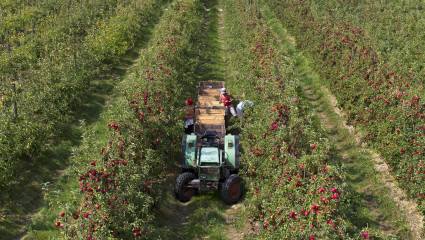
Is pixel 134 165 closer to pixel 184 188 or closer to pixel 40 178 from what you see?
pixel 184 188

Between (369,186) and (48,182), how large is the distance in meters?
9.04

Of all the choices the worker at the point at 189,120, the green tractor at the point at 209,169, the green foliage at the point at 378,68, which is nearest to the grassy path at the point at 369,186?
the green foliage at the point at 378,68

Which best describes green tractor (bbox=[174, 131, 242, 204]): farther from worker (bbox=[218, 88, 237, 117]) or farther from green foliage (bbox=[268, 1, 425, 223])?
green foliage (bbox=[268, 1, 425, 223])

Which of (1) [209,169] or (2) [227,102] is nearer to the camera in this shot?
(1) [209,169]

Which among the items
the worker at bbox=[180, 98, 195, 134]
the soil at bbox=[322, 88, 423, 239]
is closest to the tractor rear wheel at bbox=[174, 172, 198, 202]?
the worker at bbox=[180, 98, 195, 134]

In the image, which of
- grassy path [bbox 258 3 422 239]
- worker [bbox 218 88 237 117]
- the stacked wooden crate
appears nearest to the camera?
grassy path [bbox 258 3 422 239]

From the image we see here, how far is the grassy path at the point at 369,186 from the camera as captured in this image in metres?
10.2

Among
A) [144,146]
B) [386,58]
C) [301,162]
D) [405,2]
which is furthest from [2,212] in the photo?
[405,2]

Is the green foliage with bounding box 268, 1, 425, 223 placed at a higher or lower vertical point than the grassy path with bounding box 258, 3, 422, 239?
higher

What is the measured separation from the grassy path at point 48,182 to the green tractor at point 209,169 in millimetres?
2429

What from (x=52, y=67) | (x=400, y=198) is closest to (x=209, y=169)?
(x=400, y=198)

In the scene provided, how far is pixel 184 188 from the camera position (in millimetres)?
10875

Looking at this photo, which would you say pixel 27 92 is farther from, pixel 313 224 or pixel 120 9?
pixel 120 9

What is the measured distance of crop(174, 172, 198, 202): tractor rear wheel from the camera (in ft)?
34.9
